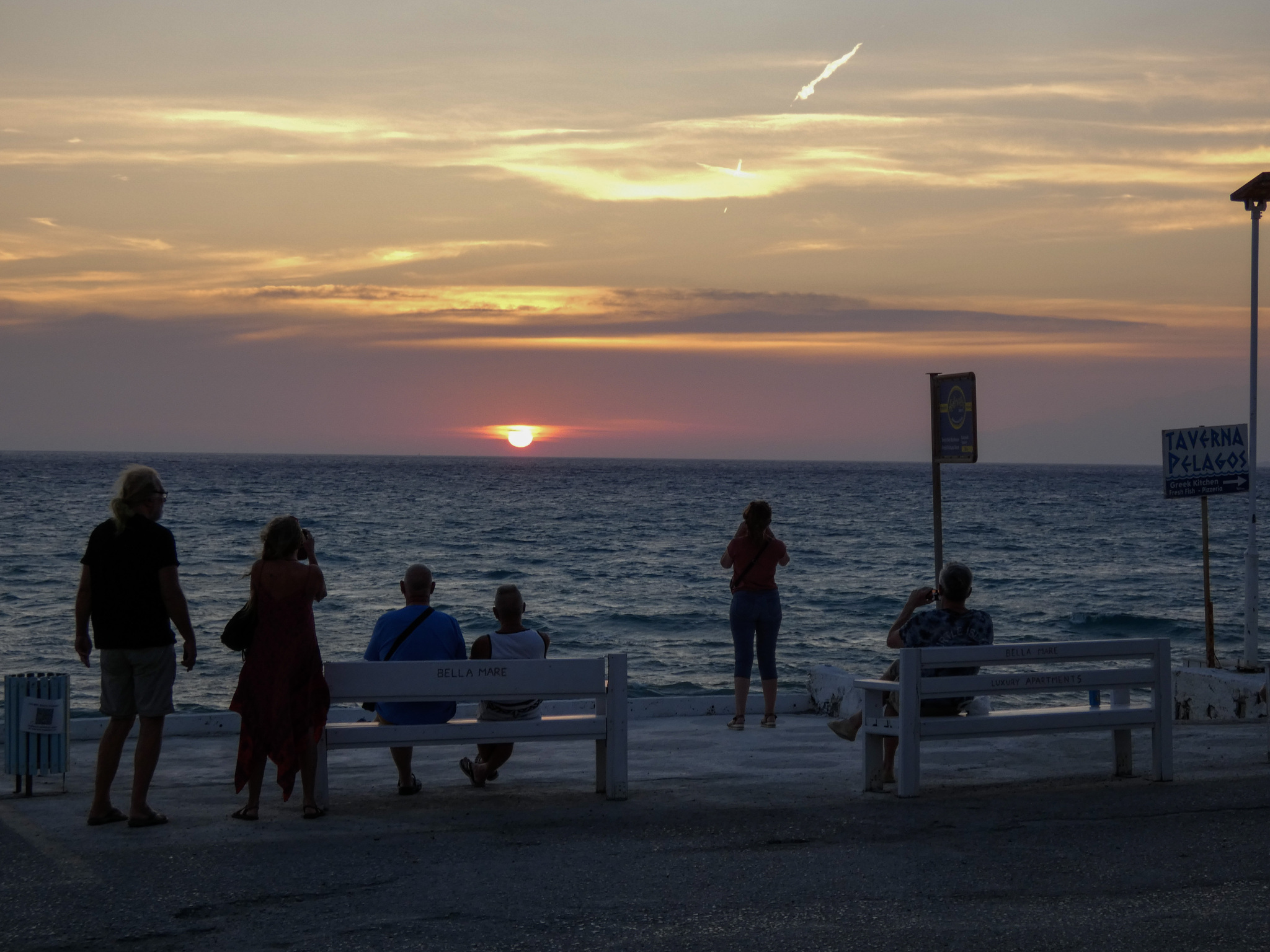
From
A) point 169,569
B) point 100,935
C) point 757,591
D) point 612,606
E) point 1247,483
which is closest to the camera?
point 100,935

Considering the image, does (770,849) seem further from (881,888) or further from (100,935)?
(100,935)

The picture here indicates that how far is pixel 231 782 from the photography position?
8180 millimetres

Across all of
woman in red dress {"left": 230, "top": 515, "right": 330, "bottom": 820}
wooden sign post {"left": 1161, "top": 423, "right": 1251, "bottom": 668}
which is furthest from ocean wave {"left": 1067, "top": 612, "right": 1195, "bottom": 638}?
woman in red dress {"left": 230, "top": 515, "right": 330, "bottom": 820}

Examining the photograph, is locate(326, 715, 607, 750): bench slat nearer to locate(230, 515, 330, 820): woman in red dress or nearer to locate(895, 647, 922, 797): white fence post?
locate(230, 515, 330, 820): woman in red dress

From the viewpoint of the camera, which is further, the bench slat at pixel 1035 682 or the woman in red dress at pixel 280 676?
the bench slat at pixel 1035 682

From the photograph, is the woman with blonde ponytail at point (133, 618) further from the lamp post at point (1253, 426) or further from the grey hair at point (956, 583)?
the lamp post at point (1253, 426)

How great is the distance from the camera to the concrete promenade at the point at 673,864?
193 inches

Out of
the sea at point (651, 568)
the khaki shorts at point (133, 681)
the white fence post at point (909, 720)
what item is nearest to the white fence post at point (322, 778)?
the khaki shorts at point (133, 681)

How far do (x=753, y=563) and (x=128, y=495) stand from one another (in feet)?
16.4

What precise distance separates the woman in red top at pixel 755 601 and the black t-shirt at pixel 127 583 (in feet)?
14.9

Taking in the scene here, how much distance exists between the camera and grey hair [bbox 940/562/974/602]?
7.44m

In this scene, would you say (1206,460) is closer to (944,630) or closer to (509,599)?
(944,630)

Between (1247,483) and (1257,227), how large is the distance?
2648 millimetres

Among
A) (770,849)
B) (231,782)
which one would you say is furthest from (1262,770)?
(231,782)
